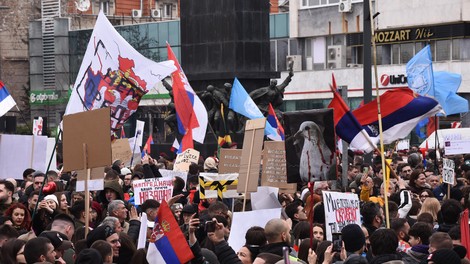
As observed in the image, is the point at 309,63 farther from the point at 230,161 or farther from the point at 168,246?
the point at 168,246

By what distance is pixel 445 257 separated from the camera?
952cm

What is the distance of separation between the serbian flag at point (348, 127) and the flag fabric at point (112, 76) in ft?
11.9

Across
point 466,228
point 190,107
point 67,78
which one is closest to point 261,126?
point 466,228

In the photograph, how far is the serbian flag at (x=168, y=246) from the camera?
33.4 feet

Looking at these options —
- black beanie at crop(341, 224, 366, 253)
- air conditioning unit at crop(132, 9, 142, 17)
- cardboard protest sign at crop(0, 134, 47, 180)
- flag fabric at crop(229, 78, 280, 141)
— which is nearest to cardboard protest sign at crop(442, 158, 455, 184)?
cardboard protest sign at crop(0, 134, 47, 180)

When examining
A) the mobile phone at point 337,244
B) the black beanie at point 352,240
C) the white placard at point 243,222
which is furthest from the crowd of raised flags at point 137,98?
the mobile phone at point 337,244

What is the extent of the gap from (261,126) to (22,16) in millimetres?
64981

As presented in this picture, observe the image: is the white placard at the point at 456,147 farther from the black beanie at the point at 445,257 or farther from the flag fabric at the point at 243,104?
the black beanie at the point at 445,257

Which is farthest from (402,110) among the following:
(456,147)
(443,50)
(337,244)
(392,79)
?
(392,79)

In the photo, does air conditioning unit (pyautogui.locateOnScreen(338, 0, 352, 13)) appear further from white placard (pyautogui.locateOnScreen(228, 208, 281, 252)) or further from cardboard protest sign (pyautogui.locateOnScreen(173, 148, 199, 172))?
white placard (pyautogui.locateOnScreen(228, 208, 281, 252))

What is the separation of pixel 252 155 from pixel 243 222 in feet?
8.59

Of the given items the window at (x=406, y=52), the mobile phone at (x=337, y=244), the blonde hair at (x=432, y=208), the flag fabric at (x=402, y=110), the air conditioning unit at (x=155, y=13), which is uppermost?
the air conditioning unit at (x=155, y=13)

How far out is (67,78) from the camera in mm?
70688

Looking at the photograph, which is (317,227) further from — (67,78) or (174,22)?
(67,78)
